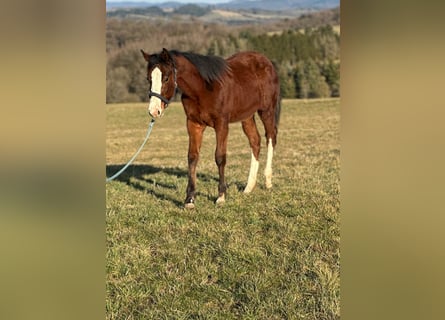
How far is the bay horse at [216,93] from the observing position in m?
4.87

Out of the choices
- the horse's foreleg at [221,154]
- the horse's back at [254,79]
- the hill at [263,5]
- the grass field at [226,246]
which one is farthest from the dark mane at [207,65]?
the hill at [263,5]

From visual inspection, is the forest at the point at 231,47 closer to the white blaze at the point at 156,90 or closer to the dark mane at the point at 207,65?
the dark mane at the point at 207,65

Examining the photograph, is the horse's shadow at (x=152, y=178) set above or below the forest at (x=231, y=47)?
below

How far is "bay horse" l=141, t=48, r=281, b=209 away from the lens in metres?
4.87

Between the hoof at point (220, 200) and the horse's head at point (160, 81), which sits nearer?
the horse's head at point (160, 81)

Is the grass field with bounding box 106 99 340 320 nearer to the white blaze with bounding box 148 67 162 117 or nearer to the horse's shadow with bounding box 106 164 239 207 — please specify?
the horse's shadow with bounding box 106 164 239 207

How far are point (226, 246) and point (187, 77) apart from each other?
2308 mm

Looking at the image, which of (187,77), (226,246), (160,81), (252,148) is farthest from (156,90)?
(252,148)

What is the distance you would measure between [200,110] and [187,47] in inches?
1059
